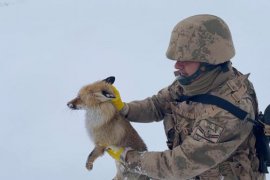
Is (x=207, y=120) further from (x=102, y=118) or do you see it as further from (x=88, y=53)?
(x=88, y=53)

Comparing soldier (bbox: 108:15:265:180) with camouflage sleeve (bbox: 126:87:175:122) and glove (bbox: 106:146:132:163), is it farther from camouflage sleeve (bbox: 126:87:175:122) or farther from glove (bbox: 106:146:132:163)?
camouflage sleeve (bbox: 126:87:175:122)

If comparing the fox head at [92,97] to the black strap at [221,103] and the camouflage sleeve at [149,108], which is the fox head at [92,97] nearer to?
the camouflage sleeve at [149,108]

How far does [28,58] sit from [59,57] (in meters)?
0.65

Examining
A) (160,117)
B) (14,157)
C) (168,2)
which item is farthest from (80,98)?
(168,2)

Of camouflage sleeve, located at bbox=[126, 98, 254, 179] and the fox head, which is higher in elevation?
the fox head

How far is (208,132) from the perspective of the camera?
2.63 meters

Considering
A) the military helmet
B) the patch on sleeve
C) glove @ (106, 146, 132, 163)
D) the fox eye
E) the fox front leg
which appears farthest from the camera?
the fox front leg

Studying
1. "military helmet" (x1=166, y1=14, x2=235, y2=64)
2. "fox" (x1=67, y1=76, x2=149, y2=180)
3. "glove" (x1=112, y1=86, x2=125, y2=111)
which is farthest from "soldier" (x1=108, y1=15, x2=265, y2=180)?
"glove" (x1=112, y1=86, x2=125, y2=111)

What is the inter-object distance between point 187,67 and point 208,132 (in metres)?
0.49

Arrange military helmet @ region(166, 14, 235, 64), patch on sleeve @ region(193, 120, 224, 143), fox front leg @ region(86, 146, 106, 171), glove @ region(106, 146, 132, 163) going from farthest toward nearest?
fox front leg @ region(86, 146, 106, 171), glove @ region(106, 146, 132, 163), military helmet @ region(166, 14, 235, 64), patch on sleeve @ region(193, 120, 224, 143)

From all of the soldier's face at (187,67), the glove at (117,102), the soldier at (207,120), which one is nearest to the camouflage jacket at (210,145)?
the soldier at (207,120)

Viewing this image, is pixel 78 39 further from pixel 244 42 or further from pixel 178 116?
pixel 178 116

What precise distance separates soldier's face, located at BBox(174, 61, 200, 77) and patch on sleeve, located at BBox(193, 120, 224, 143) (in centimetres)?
37

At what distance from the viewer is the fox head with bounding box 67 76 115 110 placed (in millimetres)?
3316
